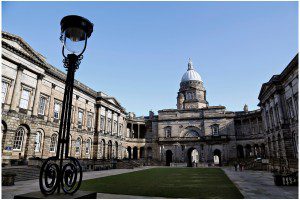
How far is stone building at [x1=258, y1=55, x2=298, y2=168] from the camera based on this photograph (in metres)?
25.0

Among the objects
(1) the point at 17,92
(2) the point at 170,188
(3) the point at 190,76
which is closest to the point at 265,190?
(2) the point at 170,188

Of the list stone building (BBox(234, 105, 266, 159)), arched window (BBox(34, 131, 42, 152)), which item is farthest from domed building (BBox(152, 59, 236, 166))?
arched window (BBox(34, 131, 42, 152))

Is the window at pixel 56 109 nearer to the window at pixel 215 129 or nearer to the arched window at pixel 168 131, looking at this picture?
the arched window at pixel 168 131

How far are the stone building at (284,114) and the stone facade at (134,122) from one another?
11cm

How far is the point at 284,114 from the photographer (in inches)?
1113

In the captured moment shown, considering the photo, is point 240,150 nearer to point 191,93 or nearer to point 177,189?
point 191,93

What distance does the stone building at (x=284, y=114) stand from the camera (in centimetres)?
2505

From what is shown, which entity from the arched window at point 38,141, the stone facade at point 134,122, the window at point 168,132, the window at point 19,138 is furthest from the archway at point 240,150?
the window at point 19,138

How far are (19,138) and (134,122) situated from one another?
1364 inches

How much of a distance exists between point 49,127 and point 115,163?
14877mm

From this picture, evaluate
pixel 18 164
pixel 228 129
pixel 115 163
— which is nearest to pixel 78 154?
pixel 115 163

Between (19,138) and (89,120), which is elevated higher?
(89,120)

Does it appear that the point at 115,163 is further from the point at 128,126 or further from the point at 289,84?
the point at 289,84

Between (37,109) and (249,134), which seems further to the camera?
(249,134)
